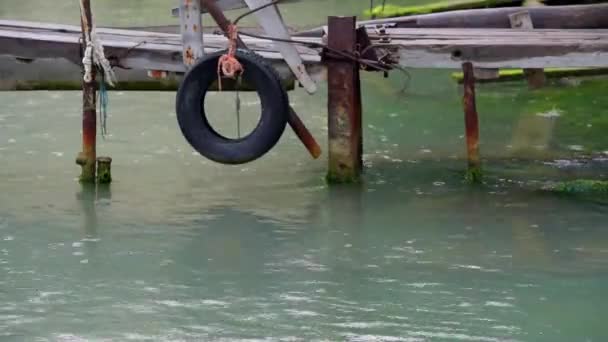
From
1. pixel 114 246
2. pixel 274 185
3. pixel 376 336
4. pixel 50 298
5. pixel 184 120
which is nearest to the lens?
pixel 376 336

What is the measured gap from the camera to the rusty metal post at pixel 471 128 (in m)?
9.98

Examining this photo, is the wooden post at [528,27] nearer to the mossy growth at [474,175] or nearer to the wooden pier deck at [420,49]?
the wooden pier deck at [420,49]

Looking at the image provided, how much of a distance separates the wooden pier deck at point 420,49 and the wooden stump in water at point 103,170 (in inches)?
33.3

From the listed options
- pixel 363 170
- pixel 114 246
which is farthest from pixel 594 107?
pixel 114 246

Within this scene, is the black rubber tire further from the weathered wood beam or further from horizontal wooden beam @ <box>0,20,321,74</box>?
the weathered wood beam

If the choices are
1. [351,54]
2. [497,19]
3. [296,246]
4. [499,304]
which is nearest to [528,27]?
[497,19]

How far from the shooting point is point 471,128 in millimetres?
10016

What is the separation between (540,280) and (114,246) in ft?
10.0

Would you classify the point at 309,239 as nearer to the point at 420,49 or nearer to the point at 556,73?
the point at 420,49

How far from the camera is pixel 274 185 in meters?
10.4

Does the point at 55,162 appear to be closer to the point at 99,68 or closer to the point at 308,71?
the point at 99,68

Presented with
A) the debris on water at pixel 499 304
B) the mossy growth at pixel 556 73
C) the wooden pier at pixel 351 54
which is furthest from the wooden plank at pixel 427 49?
the mossy growth at pixel 556 73

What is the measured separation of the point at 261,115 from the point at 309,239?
3.72 ft

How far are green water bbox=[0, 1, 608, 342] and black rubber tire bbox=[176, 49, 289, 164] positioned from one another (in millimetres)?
502
